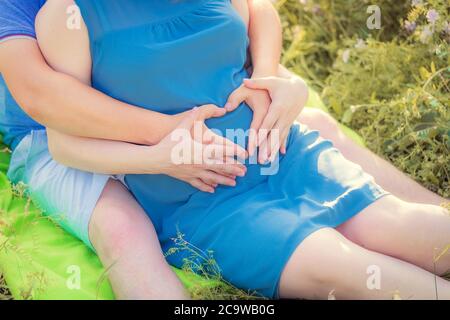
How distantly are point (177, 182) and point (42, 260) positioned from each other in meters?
0.44

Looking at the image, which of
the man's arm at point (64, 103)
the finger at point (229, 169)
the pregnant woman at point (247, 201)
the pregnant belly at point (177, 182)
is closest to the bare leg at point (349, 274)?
the pregnant woman at point (247, 201)

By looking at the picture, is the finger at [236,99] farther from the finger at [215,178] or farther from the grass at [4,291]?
→ the grass at [4,291]

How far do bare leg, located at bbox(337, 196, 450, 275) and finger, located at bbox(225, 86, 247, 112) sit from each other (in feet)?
1.39

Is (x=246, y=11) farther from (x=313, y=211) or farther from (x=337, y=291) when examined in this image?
(x=337, y=291)

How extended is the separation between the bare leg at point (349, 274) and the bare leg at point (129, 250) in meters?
0.29

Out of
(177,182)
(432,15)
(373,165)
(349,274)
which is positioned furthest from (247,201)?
(432,15)

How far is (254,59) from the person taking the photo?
6.49ft

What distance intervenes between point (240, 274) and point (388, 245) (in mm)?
378

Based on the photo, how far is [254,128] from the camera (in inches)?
70.6

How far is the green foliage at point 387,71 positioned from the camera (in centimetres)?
227

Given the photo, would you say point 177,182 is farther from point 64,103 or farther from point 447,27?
point 447,27

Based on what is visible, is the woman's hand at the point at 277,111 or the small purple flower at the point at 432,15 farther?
the small purple flower at the point at 432,15

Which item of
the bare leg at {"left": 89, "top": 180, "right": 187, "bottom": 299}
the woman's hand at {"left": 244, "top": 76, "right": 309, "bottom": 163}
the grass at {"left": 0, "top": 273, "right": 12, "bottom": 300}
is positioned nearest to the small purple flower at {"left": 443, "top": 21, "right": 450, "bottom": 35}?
the woman's hand at {"left": 244, "top": 76, "right": 309, "bottom": 163}
